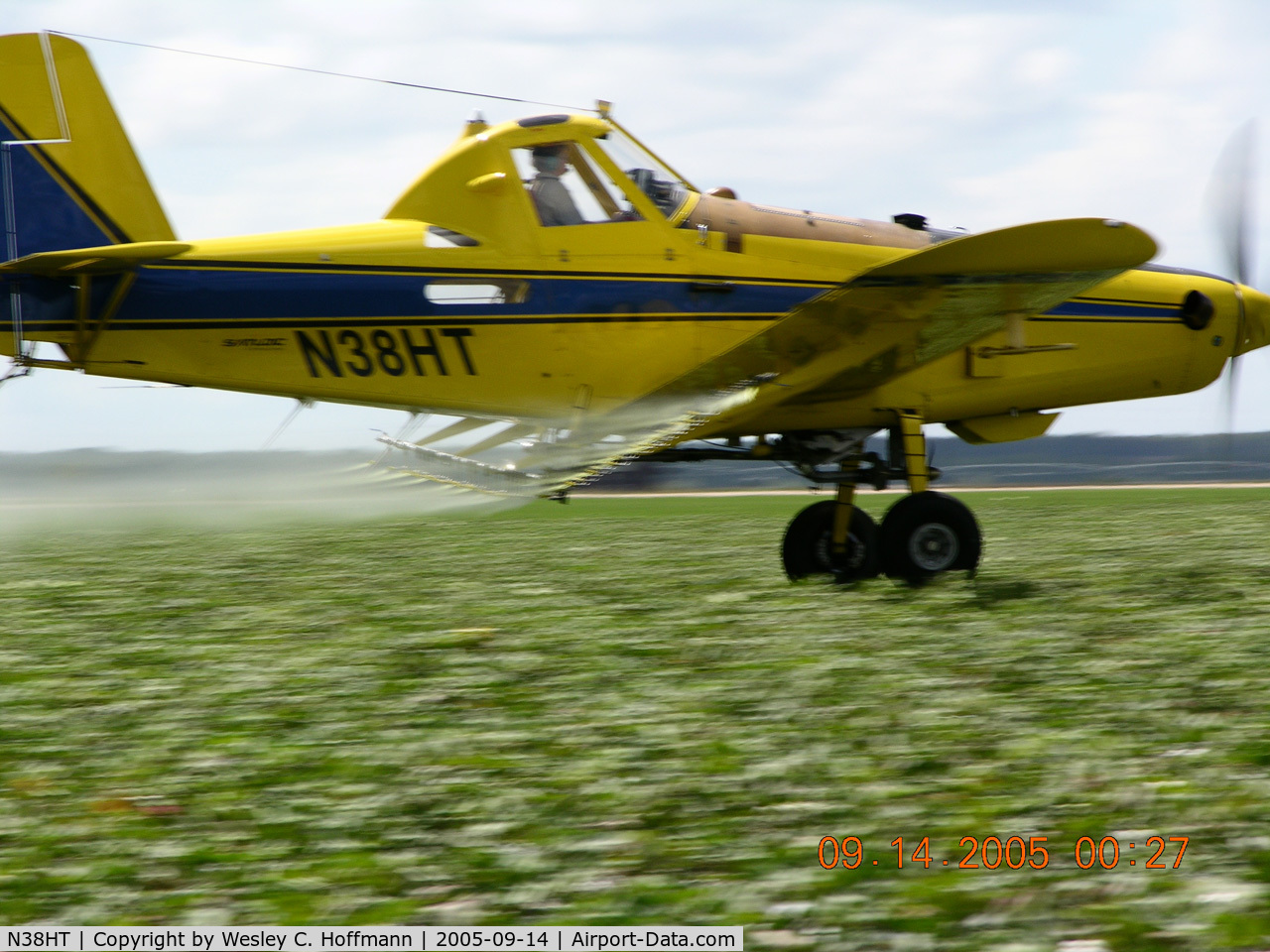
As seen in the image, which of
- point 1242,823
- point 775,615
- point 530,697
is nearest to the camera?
point 1242,823

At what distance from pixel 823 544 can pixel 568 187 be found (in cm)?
363

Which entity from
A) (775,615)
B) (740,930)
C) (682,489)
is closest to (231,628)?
(775,615)

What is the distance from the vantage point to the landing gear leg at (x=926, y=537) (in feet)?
27.6

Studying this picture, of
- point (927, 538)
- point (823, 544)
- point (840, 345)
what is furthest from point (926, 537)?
point (840, 345)

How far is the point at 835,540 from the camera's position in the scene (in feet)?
30.0

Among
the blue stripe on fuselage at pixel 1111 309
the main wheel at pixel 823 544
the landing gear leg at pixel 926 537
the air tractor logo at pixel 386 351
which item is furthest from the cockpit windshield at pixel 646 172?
the blue stripe on fuselage at pixel 1111 309

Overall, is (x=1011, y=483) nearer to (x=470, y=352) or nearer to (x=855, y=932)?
(x=470, y=352)

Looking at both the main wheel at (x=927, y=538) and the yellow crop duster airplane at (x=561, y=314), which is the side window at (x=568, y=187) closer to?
the yellow crop duster airplane at (x=561, y=314)

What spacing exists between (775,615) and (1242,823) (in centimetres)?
418

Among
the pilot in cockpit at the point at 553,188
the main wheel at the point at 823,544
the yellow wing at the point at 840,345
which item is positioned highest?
the pilot in cockpit at the point at 553,188

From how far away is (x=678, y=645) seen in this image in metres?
6.44

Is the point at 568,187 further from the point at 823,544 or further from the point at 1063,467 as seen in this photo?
the point at 1063,467
